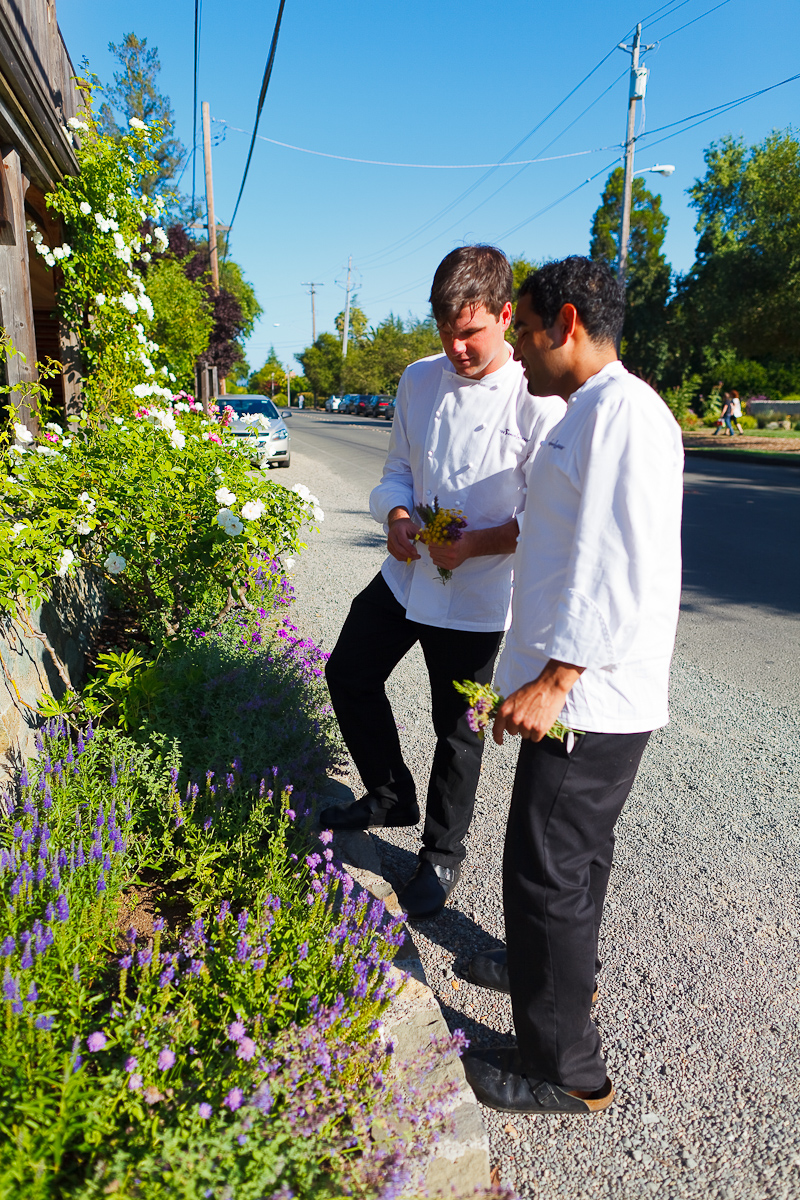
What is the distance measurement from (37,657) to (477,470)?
2072 millimetres

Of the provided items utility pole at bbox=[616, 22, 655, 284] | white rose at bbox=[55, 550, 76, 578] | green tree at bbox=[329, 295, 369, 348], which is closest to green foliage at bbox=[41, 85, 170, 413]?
white rose at bbox=[55, 550, 76, 578]

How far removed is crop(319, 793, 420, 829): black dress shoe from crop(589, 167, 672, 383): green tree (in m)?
40.7

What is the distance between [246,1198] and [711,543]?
32.1 feet

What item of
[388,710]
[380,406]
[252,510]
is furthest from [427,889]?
[380,406]

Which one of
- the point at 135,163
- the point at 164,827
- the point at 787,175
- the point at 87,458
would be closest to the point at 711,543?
the point at 135,163

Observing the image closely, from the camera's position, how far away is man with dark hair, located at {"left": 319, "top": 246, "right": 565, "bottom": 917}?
2445 millimetres

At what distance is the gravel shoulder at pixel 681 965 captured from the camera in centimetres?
187

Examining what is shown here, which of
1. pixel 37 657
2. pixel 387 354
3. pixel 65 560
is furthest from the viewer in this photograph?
pixel 387 354

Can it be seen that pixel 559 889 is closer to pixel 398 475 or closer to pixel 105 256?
pixel 398 475

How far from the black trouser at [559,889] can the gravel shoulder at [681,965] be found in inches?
7.9

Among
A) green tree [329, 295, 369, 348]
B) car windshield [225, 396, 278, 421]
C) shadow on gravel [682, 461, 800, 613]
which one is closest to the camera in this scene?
shadow on gravel [682, 461, 800, 613]

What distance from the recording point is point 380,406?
5569 centimetres

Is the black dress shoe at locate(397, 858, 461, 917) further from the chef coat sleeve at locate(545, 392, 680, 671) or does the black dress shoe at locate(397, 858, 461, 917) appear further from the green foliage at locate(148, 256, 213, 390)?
the green foliage at locate(148, 256, 213, 390)

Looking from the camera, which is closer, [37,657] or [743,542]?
[37,657]
